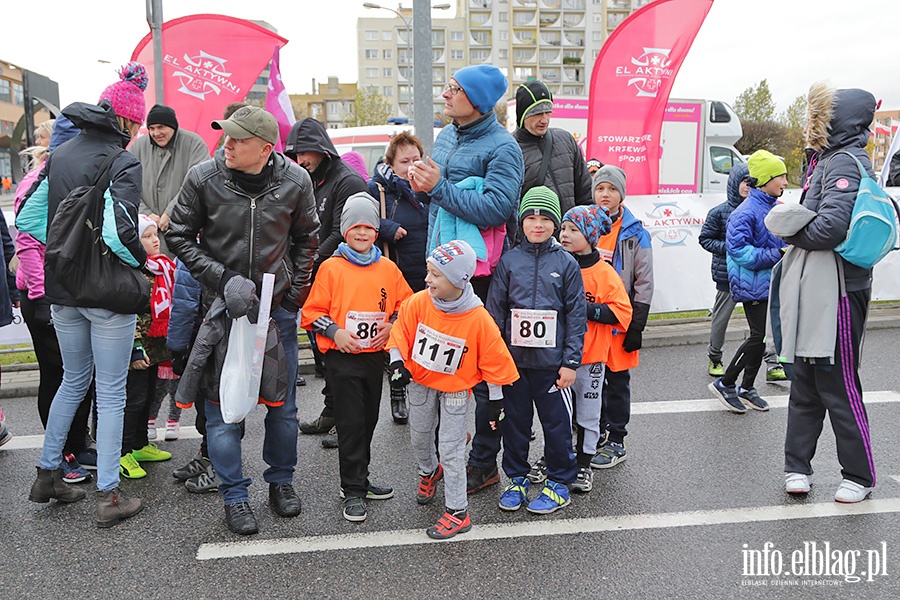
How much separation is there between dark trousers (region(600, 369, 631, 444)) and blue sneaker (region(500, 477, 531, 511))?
82 cm

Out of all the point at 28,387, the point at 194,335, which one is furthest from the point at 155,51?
the point at 194,335

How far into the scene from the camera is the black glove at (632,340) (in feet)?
14.3

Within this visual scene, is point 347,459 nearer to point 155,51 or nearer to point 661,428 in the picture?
point 661,428

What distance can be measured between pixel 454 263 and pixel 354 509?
4.65 ft

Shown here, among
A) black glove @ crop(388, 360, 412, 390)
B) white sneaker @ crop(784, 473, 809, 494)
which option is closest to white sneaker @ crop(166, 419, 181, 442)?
black glove @ crop(388, 360, 412, 390)

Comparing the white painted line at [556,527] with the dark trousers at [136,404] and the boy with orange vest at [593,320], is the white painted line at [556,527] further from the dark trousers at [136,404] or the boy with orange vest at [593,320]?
the dark trousers at [136,404]

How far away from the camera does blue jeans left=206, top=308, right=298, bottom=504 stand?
12.0 ft

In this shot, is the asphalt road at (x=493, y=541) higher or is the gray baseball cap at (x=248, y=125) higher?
the gray baseball cap at (x=248, y=125)

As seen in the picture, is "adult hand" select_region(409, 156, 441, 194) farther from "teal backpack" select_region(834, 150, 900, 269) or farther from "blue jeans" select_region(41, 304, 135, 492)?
"teal backpack" select_region(834, 150, 900, 269)

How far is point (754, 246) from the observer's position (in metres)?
5.68

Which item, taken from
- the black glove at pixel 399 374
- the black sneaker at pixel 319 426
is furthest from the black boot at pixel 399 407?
the black glove at pixel 399 374

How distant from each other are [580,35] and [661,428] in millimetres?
103927

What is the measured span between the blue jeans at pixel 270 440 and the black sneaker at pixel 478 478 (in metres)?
0.99

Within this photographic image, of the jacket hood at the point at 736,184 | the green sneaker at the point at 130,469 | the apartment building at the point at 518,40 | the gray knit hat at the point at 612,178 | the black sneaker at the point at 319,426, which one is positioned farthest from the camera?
the apartment building at the point at 518,40
